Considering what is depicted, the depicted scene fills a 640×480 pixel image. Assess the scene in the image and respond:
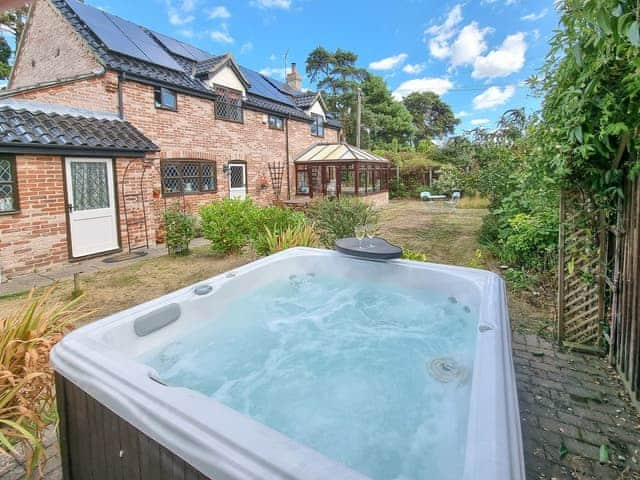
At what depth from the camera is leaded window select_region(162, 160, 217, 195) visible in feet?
32.9

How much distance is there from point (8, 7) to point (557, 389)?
383 cm

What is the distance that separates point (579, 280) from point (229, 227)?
5.87 meters

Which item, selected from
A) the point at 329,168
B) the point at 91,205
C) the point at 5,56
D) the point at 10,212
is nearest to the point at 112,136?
the point at 91,205

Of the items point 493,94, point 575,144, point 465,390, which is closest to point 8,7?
point 465,390

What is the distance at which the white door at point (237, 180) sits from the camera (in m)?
12.5

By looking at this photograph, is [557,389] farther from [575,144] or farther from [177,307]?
[177,307]

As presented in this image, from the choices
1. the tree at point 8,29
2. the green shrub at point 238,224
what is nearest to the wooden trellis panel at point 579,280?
the green shrub at point 238,224

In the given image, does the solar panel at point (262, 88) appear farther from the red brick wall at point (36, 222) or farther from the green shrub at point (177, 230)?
the red brick wall at point (36, 222)

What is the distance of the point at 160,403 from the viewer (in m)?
1.68

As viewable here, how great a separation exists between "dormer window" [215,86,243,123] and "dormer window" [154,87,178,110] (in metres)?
1.70

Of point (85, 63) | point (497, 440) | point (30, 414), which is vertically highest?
point (85, 63)

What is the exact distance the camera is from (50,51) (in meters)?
10.3

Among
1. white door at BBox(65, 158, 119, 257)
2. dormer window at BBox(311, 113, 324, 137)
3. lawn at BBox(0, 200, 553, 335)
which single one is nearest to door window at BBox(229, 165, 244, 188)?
lawn at BBox(0, 200, 553, 335)

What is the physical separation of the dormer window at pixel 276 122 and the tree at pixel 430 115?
24.1m
